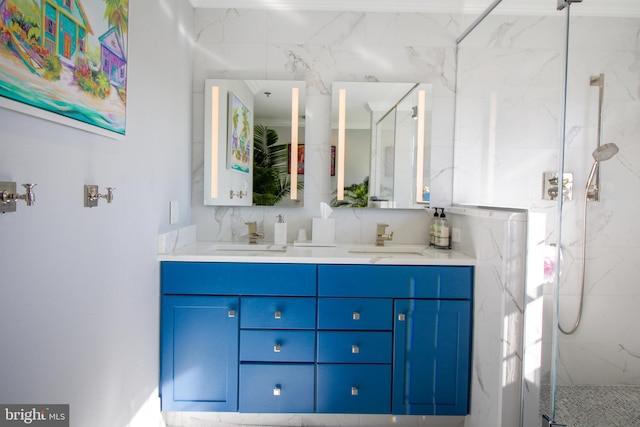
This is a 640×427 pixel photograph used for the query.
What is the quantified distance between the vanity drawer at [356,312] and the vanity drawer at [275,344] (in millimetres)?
113

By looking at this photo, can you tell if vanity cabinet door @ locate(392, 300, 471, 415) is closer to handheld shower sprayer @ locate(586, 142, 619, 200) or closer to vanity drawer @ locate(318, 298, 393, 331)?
vanity drawer @ locate(318, 298, 393, 331)

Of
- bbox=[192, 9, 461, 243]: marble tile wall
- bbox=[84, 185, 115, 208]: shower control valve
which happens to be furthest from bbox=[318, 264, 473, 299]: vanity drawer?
bbox=[84, 185, 115, 208]: shower control valve

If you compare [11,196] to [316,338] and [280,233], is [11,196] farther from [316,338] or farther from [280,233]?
[280,233]

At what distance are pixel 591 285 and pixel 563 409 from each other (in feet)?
1.67

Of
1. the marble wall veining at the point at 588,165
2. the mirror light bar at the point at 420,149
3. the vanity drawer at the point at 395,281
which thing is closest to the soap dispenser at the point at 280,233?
the vanity drawer at the point at 395,281

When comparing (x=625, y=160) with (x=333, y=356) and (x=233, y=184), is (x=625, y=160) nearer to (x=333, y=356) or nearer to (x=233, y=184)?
(x=333, y=356)

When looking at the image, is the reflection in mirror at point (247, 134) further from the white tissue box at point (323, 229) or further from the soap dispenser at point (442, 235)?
the soap dispenser at point (442, 235)

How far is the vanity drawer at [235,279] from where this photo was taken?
201 centimetres

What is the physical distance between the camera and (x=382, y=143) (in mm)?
2510

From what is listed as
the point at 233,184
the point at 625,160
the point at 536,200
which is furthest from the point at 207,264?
the point at 625,160

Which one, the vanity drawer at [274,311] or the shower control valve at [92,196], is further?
the vanity drawer at [274,311]

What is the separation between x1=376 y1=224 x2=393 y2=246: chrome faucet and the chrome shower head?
4.15 feet

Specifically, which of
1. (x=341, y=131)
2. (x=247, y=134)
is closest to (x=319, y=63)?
(x=341, y=131)

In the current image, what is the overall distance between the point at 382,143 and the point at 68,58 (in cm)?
173
